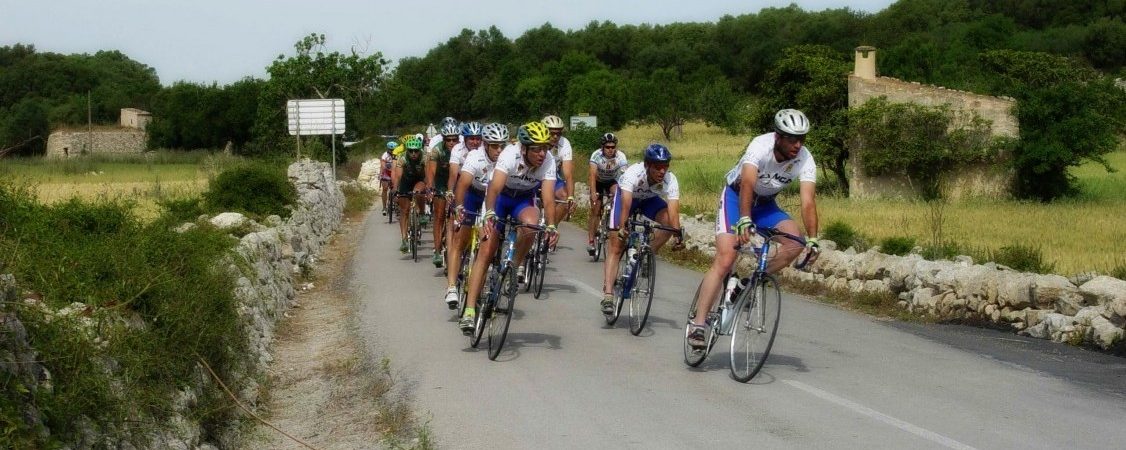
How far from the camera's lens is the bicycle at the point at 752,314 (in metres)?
8.91

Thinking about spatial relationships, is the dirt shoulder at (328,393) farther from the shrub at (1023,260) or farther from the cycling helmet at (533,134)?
the shrub at (1023,260)

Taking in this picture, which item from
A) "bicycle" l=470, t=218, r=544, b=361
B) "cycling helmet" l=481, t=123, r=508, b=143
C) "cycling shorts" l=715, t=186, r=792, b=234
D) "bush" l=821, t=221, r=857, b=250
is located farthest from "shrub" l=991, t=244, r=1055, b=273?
"bicycle" l=470, t=218, r=544, b=361

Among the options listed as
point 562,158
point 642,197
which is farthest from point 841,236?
point 642,197

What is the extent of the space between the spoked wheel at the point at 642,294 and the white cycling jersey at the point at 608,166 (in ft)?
18.8

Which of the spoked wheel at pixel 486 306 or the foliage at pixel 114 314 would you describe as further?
the spoked wheel at pixel 486 306

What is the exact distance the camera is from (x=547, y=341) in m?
11.4

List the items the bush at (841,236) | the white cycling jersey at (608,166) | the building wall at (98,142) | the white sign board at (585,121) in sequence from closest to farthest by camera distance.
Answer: the white cycling jersey at (608,166)
the bush at (841,236)
the white sign board at (585,121)
the building wall at (98,142)

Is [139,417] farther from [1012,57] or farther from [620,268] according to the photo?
[1012,57]

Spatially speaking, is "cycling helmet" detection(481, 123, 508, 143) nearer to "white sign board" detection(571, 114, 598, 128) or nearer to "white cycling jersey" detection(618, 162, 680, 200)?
"white cycling jersey" detection(618, 162, 680, 200)

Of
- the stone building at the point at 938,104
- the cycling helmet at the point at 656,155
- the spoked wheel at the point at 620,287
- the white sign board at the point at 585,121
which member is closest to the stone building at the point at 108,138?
the white sign board at the point at 585,121

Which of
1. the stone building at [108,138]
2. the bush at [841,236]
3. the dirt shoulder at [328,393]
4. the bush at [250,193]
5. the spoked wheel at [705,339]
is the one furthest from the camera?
the stone building at [108,138]

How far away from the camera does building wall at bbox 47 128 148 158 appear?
63.8 meters

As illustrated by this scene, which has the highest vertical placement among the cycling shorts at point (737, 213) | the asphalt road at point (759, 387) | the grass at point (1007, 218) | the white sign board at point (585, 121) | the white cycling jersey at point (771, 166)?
the white sign board at point (585, 121)

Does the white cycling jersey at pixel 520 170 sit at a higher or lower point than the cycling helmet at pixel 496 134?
lower
